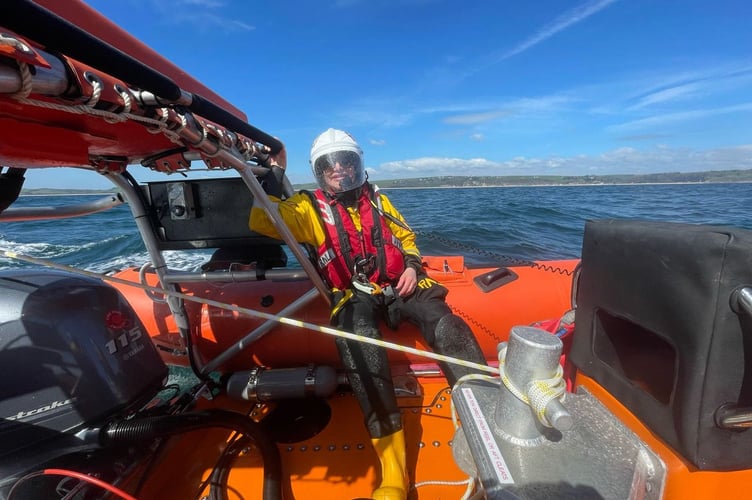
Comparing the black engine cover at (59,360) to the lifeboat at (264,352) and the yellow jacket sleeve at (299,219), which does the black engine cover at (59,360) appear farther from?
the yellow jacket sleeve at (299,219)

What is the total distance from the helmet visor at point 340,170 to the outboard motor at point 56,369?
128 cm

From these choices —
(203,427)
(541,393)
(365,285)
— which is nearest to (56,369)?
(203,427)

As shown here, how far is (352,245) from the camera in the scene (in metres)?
2.05

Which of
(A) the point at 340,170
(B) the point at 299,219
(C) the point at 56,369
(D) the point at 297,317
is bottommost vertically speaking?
(D) the point at 297,317

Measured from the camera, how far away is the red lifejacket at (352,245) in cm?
201

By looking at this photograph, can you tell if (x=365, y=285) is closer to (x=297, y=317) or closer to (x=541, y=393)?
(x=297, y=317)

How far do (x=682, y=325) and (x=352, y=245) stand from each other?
1.55 m

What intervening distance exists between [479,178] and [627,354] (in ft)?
272

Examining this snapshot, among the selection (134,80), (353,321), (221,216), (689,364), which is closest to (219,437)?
(353,321)

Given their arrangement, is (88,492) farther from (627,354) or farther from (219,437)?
(627,354)

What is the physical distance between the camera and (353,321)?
5.67 feet

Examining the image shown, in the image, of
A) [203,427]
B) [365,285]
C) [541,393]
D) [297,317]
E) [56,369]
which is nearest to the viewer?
[541,393]

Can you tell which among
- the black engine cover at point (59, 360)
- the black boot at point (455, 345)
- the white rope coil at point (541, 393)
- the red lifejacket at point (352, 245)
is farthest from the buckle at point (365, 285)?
the white rope coil at point (541, 393)

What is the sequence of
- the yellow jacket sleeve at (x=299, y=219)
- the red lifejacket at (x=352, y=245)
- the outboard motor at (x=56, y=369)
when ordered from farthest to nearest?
the red lifejacket at (x=352, y=245) < the yellow jacket sleeve at (x=299, y=219) < the outboard motor at (x=56, y=369)
